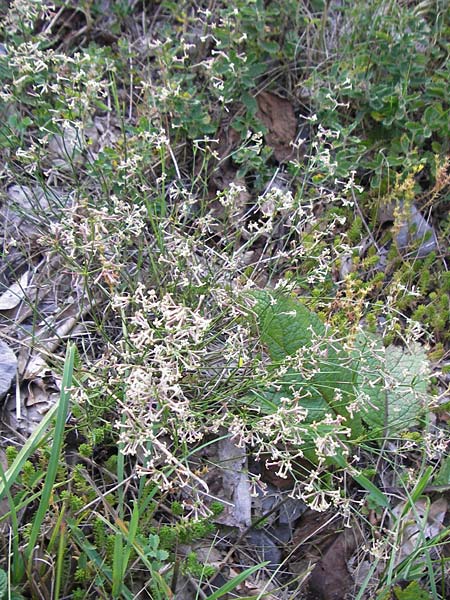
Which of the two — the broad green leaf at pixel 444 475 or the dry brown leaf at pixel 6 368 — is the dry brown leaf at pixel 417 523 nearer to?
the broad green leaf at pixel 444 475

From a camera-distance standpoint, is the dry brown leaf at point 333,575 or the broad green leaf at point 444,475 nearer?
the dry brown leaf at point 333,575

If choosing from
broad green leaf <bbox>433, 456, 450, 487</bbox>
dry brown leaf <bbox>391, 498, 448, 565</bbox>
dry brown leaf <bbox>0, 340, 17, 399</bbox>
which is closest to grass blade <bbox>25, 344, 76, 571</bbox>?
dry brown leaf <bbox>0, 340, 17, 399</bbox>

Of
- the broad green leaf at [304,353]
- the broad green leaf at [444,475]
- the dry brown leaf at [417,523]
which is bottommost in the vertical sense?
the dry brown leaf at [417,523]

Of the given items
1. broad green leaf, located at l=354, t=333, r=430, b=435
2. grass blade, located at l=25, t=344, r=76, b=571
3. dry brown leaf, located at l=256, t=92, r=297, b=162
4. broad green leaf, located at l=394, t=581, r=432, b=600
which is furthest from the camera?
dry brown leaf, located at l=256, t=92, r=297, b=162

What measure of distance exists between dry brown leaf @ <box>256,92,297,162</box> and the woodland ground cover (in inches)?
0.6

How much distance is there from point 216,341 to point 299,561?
92 cm

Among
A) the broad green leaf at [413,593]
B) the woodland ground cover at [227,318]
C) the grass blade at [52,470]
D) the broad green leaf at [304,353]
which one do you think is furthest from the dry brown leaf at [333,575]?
the grass blade at [52,470]

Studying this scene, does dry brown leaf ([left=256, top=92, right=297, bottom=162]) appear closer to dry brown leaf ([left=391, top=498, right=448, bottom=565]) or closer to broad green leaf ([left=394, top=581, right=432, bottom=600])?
dry brown leaf ([left=391, top=498, right=448, bottom=565])

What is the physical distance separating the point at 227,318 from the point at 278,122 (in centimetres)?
144

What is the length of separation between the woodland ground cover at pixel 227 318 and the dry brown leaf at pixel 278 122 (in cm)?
1

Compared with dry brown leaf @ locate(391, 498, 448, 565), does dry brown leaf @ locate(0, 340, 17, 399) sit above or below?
above

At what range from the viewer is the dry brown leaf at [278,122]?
3576 mm

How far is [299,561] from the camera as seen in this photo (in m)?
2.62

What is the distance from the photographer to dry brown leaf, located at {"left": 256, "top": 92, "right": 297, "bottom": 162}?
11.7ft
